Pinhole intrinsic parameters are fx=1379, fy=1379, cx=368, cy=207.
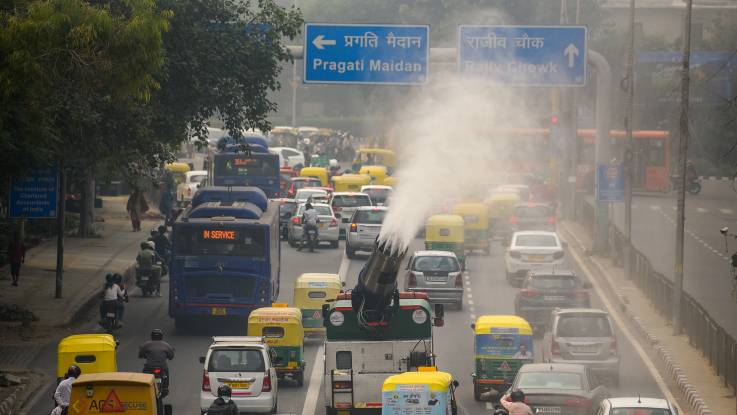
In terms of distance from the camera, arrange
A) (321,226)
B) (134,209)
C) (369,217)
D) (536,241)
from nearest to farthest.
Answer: (536,241) < (369,217) < (321,226) < (134,209)

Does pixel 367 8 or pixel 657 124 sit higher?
pixel 367 8

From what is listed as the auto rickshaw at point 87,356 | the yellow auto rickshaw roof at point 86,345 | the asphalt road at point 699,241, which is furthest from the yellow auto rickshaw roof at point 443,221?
the auto rickshaw at point 87,356

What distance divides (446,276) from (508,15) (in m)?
54.3

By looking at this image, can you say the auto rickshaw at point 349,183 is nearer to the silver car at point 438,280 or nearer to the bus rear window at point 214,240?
the silver car at point 438,280

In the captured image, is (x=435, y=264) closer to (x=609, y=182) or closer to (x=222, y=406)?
(x=609, y=182)

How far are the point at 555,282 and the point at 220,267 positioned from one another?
8.49m

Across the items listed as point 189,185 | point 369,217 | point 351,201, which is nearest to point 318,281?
point 369,217

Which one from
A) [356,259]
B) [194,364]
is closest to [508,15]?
[356,259]

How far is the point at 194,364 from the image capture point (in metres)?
31.4

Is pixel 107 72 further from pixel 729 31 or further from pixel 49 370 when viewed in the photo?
pixel 729 31

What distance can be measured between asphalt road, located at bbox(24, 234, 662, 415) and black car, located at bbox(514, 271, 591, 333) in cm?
156

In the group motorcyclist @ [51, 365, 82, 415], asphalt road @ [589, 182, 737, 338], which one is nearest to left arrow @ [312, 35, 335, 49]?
asphalt road @ [589, 182, 737, 338]

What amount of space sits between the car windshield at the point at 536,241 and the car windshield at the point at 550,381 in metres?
20.7

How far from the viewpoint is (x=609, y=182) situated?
4772 cm
